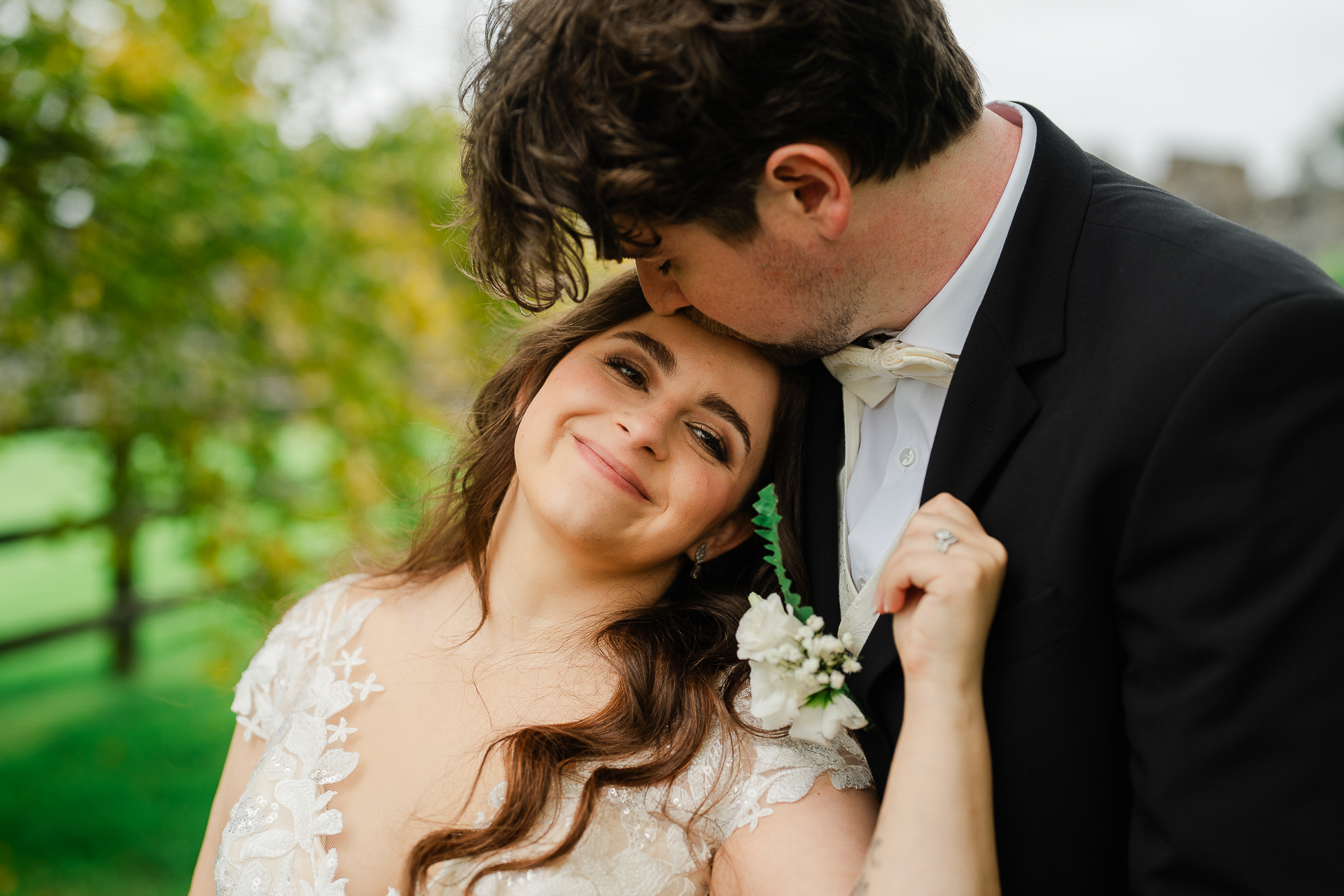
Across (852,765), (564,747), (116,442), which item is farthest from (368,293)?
(852,765)

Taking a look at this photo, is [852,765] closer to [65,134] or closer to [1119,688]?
[1119,688]

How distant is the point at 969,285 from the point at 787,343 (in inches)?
17.2

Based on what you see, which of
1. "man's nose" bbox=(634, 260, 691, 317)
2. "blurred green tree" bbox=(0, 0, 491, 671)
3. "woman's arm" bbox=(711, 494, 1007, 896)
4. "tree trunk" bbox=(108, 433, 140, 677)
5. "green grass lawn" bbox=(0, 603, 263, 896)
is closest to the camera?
"woman's arm" bbox=(711, 494, 1007, 896)

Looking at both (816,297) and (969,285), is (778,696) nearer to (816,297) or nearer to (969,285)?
(816,297)

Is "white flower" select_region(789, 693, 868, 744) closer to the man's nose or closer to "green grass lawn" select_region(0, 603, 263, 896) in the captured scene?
the man's nose

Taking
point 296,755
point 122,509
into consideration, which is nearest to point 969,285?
point 296,755

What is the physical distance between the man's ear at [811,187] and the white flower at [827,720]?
3.19 ft

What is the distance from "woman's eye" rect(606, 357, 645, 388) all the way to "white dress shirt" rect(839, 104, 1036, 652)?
1.73 ft

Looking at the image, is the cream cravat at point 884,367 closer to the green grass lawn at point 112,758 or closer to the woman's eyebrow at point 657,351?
the woman's eyebrow at point 657,351

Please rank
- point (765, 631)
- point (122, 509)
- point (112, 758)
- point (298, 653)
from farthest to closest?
point (112, 758) → point (122, 509) → point (298, 653) → point (765, 631)

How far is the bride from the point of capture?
5.65 feet

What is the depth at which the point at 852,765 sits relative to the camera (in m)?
2.12

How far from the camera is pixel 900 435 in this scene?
2.21 m

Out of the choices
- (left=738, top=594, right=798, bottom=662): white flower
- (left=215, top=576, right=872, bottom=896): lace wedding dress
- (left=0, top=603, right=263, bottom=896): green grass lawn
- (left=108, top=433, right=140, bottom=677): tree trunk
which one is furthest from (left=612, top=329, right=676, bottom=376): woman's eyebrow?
(left=108, top=433, right=140, bottom=677): tree trunk
